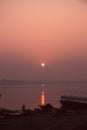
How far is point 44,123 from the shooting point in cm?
2519

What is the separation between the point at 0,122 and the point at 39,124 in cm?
354

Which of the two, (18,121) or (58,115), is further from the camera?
(58,115)

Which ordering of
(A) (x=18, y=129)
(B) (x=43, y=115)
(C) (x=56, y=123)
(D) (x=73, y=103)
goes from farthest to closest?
(D) (x=73, y=103) < (B) (x=43, y=115) < (C) (x=56, y=123) < (A) (x=18, y=129)

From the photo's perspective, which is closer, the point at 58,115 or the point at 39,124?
the point at 39,124

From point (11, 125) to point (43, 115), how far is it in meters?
5.37

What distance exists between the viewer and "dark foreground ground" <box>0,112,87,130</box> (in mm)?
24234

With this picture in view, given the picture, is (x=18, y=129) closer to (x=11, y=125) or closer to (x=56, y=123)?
(x=11, y=125)

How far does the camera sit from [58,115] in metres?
29.0

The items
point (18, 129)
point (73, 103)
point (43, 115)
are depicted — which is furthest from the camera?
point (73, 103)

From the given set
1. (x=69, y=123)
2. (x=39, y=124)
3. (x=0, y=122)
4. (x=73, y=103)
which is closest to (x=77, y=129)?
(x=69, y=123)

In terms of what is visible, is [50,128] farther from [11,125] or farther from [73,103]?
[73,103]

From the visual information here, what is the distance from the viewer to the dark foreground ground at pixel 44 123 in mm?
24234

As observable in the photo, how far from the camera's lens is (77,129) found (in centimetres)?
2411

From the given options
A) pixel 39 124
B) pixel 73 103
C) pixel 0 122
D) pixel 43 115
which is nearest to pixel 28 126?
pixel 39 124
